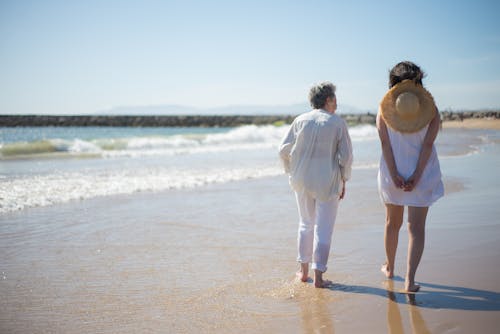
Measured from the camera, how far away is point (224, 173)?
1212cm

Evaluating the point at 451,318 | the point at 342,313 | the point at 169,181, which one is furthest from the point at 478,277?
the point at 169,181

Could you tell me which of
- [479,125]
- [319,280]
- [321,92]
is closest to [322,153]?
[321,92]

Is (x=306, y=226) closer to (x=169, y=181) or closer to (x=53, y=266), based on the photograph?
(x=53, y=266)

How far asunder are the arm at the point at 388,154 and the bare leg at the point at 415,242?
0.87 ft

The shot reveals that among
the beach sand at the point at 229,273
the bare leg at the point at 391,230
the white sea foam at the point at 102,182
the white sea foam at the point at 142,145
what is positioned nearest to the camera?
the beach sand at the point at 229,273

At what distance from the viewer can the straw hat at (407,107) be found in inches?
144

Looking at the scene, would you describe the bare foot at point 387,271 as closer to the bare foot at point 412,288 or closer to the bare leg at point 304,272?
the bare foot at point 412,288

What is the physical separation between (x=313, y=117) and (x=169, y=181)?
7070 mm

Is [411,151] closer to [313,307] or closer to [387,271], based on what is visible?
[387,271]

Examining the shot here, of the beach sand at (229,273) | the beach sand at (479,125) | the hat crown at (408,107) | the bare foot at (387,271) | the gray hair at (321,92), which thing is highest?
the beach sand at (479,125)

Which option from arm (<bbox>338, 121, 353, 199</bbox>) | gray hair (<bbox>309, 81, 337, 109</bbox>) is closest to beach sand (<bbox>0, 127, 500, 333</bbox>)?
arm (<bbox>338, 121, 353, 199</bbox>)

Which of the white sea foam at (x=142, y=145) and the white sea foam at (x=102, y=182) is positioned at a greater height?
the white sea foam at (x=142, y=145)

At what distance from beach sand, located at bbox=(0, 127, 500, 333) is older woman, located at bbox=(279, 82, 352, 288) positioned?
→ 339 mm

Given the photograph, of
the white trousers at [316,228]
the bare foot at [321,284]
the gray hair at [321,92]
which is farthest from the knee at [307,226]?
the gray hair at [321,92]
